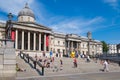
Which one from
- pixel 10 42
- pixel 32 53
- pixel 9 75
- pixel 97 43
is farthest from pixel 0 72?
pixel 97 43

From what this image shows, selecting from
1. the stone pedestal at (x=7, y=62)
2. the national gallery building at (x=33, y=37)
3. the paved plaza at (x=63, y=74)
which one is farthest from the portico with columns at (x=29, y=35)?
the stone pedestal at (x=7, y=62)

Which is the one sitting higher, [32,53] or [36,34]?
[36,34]

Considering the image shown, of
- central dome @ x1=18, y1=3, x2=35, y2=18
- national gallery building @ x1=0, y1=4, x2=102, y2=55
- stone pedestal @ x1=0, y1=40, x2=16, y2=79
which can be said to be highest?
central dome @ x1=18, y1=3, x2=35, y2=18

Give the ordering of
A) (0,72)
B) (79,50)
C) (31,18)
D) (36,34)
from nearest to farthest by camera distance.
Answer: (0,72)
(36,34)
(31,18)
(79,50)

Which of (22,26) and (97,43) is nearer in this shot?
(22,26)

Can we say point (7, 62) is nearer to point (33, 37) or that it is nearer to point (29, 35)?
point (29, 35)

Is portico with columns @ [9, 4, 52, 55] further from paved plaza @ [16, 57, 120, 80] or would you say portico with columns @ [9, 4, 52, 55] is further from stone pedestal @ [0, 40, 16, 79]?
stone pedestal @ [0, 40, 16, 79]

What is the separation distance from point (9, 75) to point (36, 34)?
166 ft

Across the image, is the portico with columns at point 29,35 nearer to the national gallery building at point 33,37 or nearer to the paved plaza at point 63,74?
the national gallery building at point 33,37

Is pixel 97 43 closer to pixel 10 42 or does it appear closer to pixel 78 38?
pixel 78 38

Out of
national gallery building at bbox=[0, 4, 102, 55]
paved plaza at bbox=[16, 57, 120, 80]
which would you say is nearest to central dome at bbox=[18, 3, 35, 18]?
national gallery building at bbox=[0, 4, 102, 55]

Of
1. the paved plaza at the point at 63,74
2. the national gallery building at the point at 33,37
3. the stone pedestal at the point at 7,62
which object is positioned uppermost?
the national gallery building at the point at 33,37

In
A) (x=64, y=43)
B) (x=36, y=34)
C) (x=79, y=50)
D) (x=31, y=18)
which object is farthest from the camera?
(x=79, y=50)

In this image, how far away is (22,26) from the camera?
2569 inches
